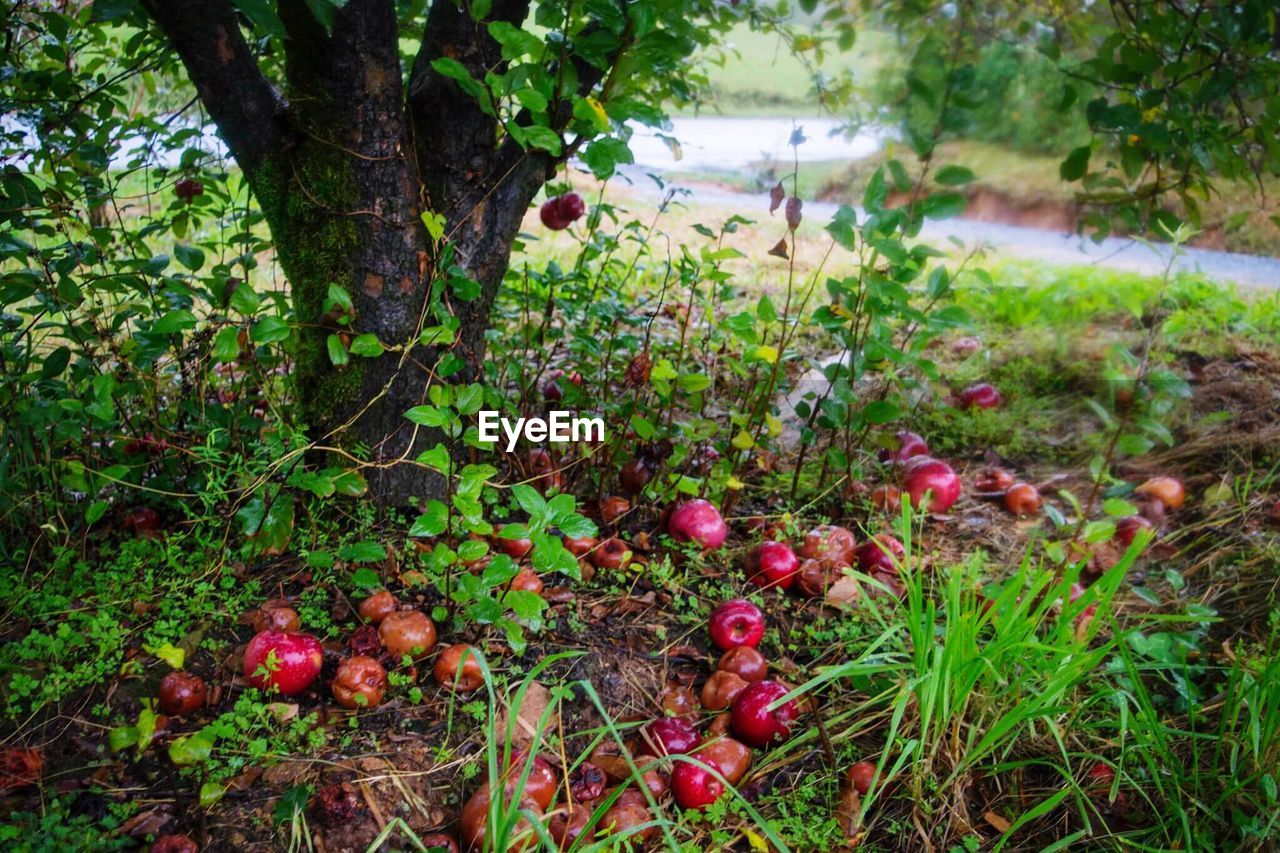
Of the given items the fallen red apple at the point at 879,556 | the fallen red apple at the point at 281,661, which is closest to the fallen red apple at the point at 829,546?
the fallen red apple at the point at 879,556

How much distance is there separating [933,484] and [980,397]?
2.86 feet

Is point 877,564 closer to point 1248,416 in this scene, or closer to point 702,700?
point 702,700

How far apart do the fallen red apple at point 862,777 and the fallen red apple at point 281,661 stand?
0.98m

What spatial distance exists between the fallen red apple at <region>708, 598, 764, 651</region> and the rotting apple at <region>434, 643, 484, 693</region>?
503 millimetres

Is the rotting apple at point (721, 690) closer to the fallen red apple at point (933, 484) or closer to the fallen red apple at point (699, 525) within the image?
the fallen red apple at point (699, 525)

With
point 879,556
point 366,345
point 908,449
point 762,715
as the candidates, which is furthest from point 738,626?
point 908,449

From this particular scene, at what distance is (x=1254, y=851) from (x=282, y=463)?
177cm

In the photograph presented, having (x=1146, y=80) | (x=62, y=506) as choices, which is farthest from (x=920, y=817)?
(x=62, y=506)

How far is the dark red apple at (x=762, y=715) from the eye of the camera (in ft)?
4.99

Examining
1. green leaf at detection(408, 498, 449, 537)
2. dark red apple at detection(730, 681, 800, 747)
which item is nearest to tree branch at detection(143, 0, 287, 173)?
green leaf at detection(408, 498, 449, 537)

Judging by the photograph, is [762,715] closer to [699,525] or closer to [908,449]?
[699,525]

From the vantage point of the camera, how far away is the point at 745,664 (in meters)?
1.67

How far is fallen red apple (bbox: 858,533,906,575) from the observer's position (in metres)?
1.99

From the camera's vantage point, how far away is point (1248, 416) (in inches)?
105
